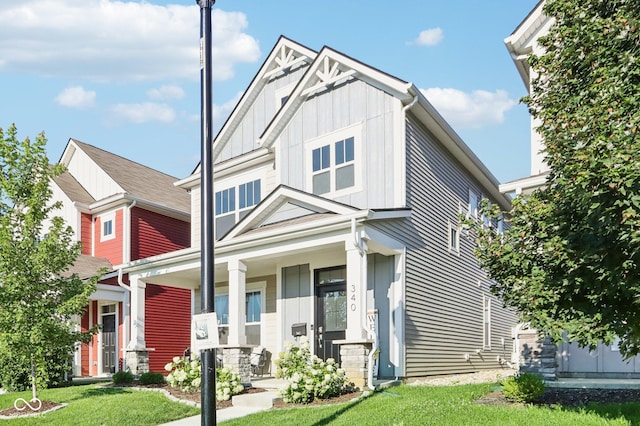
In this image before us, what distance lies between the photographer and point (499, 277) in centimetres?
792

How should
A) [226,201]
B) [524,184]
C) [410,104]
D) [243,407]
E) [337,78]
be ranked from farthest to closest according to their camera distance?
[226,201] < [337,78] < [410,104] < [524,184] < [243,407]

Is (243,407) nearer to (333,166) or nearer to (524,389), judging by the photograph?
(524,389)

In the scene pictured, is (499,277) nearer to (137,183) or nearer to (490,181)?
(490,181)

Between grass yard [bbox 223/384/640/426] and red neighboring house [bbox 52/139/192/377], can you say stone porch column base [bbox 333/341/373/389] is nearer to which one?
grass yard [bbox 223/384/640/426]

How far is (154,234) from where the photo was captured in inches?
873

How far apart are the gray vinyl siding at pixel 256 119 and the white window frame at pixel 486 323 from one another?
8022 millimetres

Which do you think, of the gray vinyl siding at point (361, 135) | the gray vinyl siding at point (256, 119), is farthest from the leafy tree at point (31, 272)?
the gray vinyl siding at point (256, 119)

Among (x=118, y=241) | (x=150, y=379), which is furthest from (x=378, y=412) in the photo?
(x=118, y=241)

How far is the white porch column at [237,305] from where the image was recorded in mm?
13336

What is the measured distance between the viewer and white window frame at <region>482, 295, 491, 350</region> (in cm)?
1820

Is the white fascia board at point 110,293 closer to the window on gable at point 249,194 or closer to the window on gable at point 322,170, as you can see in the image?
the window on gable at point 249,194

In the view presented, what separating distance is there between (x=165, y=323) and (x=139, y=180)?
218 inches

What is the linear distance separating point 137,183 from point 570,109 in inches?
741

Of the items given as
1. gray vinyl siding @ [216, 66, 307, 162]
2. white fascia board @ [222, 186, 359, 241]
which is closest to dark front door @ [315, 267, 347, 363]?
white fascia board @ [222, 186, 359, 241]
